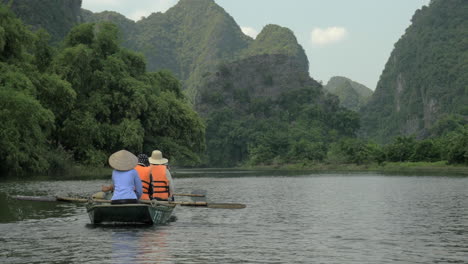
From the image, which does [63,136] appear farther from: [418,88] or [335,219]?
[418,88]

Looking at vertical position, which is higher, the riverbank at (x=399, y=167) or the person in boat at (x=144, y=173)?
the riverbank at (x=399, y=167)

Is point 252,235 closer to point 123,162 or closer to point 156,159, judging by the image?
point 123,162

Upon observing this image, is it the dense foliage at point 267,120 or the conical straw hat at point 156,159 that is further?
the dense foliage at point 267,120

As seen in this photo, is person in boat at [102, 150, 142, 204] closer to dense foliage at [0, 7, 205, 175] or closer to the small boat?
the small boat

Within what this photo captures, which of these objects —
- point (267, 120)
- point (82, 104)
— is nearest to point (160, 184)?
point (82, 104)

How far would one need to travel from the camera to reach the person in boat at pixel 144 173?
61.1ft

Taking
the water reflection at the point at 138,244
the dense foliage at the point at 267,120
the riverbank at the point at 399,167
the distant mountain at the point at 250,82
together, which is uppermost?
the distant mountain at the point at 250,82

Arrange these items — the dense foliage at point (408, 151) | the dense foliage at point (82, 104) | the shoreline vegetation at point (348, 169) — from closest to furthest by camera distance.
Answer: the dense foliage at point (82, 104) → the shoreline vegetation at point (348, 169) → the dense foliage at point (408, 151)

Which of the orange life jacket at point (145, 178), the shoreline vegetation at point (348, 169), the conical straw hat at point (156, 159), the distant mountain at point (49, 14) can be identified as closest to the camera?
the orange life jacket at point (145, 178)

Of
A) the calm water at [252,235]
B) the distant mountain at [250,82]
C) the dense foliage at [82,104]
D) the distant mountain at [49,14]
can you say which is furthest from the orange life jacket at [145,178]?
the distant mountain at [250,82]

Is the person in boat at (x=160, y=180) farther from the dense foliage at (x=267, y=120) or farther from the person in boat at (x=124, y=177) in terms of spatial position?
the dense foliage at (x=267, y=120)

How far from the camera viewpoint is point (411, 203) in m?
26.0

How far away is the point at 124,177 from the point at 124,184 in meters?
0.19

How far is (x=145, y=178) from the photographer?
61.7 feet
